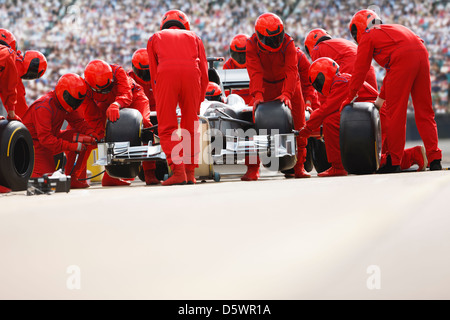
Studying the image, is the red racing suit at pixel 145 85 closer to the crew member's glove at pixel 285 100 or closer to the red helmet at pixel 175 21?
the red helmet at pixel 175 21

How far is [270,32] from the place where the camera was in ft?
21.4

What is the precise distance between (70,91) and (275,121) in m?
2.05

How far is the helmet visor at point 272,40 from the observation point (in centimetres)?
657

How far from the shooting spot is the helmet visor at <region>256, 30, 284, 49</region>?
6574 millimetres

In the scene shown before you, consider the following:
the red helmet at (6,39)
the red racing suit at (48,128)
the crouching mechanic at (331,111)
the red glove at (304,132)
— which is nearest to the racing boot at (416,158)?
the crouching mechanic at (331,111)

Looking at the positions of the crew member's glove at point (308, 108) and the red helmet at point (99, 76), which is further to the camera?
the crew member's glove at point (308, 108)

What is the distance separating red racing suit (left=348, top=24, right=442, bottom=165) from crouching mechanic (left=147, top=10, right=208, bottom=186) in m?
1.50

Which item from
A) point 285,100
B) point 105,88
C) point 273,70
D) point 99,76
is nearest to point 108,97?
point 105,88

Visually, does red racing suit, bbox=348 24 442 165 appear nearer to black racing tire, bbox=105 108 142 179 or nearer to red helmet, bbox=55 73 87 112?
black racing tire, bbox=105 108 142 179

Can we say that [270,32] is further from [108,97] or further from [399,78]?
[108,97]

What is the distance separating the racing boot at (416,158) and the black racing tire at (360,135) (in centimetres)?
84
